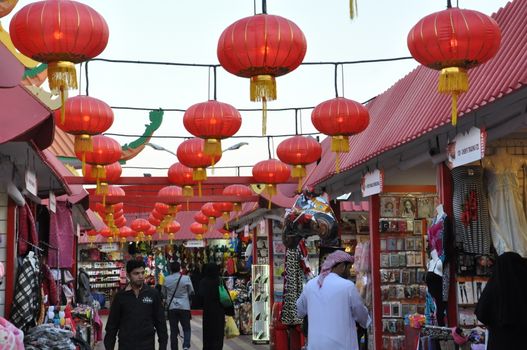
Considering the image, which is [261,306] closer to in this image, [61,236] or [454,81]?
[61,236]

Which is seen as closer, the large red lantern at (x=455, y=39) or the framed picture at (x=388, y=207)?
the large red lantern at (x=455, y=39)

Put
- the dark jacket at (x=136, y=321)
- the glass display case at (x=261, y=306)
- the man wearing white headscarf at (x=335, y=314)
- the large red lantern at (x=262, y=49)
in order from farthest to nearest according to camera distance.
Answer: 1. the glass display case at (x=261, y=306)
2. the dark jacket at (x=136, y=321)
3. the large red lantern at (x=262, y=49)
4. the man wearing white headscarf at (x=335, y=314)

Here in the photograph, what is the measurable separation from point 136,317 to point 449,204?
3.50 metres

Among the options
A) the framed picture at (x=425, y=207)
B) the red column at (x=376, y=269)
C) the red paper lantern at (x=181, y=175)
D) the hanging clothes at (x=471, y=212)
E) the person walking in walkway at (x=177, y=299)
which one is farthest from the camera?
the red paper lantern at (x=181, y=175)

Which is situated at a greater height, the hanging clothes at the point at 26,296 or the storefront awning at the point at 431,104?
the storefront awning at the point at 431,104

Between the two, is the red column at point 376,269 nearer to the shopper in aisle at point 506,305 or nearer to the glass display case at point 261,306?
the shopper in aisle at point 506,305

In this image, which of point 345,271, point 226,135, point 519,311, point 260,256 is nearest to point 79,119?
point 226,135

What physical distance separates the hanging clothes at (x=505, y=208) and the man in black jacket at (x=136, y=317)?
11.4 feet

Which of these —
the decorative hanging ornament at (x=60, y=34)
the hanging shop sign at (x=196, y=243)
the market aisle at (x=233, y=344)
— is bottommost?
the market aisle at (x=233, y=344)

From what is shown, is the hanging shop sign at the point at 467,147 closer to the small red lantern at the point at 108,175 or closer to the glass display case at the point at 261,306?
the small red lantern at the point at 108,175

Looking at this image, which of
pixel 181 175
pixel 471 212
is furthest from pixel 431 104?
pixel 181 175

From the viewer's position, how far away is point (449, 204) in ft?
29.0

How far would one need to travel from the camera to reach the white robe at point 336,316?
671cm

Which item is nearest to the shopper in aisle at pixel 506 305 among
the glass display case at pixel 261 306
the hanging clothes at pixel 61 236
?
the hanging clothes at pixel 61 236
